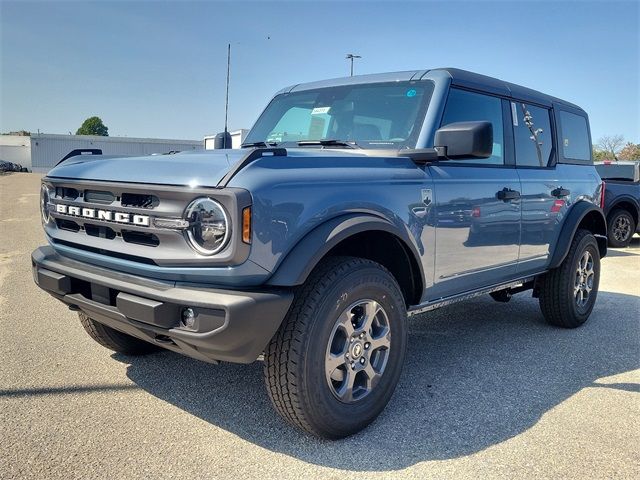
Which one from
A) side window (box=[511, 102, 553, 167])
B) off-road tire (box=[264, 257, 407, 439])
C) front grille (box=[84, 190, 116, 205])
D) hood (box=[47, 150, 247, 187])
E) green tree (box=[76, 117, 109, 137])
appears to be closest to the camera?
hood (box=[47, 150, 247, 187])

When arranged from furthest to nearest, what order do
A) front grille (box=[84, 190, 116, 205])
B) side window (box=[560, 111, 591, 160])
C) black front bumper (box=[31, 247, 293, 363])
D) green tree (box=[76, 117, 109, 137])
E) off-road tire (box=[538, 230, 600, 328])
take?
1. green tree (box=[76, 117, 109, 137])
2. side window (box=[560, 111, 591, 160])
3. off-road tire (box=[538, 230, 600, 328])
4. front grille (box=[84, 190, 116, 205])
5. black front bumper (box=[31, 247, 293, 363])

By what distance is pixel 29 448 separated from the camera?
262cm

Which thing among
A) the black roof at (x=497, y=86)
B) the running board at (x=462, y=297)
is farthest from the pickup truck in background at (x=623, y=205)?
the running board at (x=462, y=297)

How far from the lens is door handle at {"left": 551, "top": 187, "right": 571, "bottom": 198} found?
15.1 ft

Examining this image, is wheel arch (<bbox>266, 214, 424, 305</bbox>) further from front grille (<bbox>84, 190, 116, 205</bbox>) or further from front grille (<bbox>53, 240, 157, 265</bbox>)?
front grille (<bbox>84, 190, 116, 205</bbox>)

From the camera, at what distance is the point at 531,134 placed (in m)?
4.59

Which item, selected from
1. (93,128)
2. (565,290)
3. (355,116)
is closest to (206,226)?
(355,116)

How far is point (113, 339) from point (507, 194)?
115 inches

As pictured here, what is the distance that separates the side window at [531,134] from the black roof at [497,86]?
77 millimetres

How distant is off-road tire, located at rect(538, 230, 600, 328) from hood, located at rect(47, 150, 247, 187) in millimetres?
3332

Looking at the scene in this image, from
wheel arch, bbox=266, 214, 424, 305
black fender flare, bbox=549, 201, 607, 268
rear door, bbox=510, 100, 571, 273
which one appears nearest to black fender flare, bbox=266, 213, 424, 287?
wheel arch, bbox=266, 214, 424, 305

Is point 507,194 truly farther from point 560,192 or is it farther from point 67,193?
point 67,193

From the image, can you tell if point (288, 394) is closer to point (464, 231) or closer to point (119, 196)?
point (119, 196)

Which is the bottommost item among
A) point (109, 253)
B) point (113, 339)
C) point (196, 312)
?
point (113, 339)
